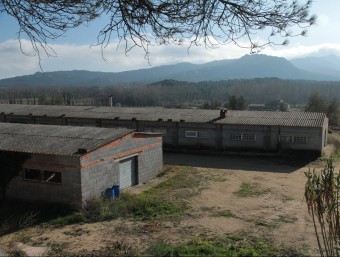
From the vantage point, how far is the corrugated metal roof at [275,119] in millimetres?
32219

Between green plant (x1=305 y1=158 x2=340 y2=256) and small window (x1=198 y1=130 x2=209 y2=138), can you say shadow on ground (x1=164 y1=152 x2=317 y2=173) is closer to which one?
small window (x1=198 y1=130 x2=209 y2=138)

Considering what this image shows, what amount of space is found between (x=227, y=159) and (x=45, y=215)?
56.1ft

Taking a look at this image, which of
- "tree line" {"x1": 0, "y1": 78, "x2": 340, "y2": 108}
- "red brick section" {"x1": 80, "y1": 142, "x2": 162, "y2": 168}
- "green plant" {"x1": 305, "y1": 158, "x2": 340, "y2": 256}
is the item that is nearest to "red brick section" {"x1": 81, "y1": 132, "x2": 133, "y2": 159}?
"red brick section" {"x1": 80, "y1": 142, "x2": 162, "y2": 168}

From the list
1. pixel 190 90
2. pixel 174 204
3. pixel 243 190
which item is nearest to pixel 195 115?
pixel 243 190

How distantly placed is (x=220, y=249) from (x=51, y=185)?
9.75m

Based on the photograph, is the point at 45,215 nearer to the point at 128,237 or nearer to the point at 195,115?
the point at 128,237

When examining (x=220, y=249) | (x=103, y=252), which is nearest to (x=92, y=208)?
(x=103, y=252)

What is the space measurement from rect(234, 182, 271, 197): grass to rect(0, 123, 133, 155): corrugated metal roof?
7.05 metres

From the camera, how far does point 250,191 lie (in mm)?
21328

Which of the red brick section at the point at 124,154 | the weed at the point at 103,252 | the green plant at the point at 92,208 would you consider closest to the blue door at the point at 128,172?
the red brick section at the point at 124,154

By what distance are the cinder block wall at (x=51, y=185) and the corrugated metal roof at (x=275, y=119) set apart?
1822 cm

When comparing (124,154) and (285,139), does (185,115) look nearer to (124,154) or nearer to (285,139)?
(285,139)

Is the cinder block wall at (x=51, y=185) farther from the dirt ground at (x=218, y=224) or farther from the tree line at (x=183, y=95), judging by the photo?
the tree line at (x=183, y=95)

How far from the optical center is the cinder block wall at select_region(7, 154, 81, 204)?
18.2 m
